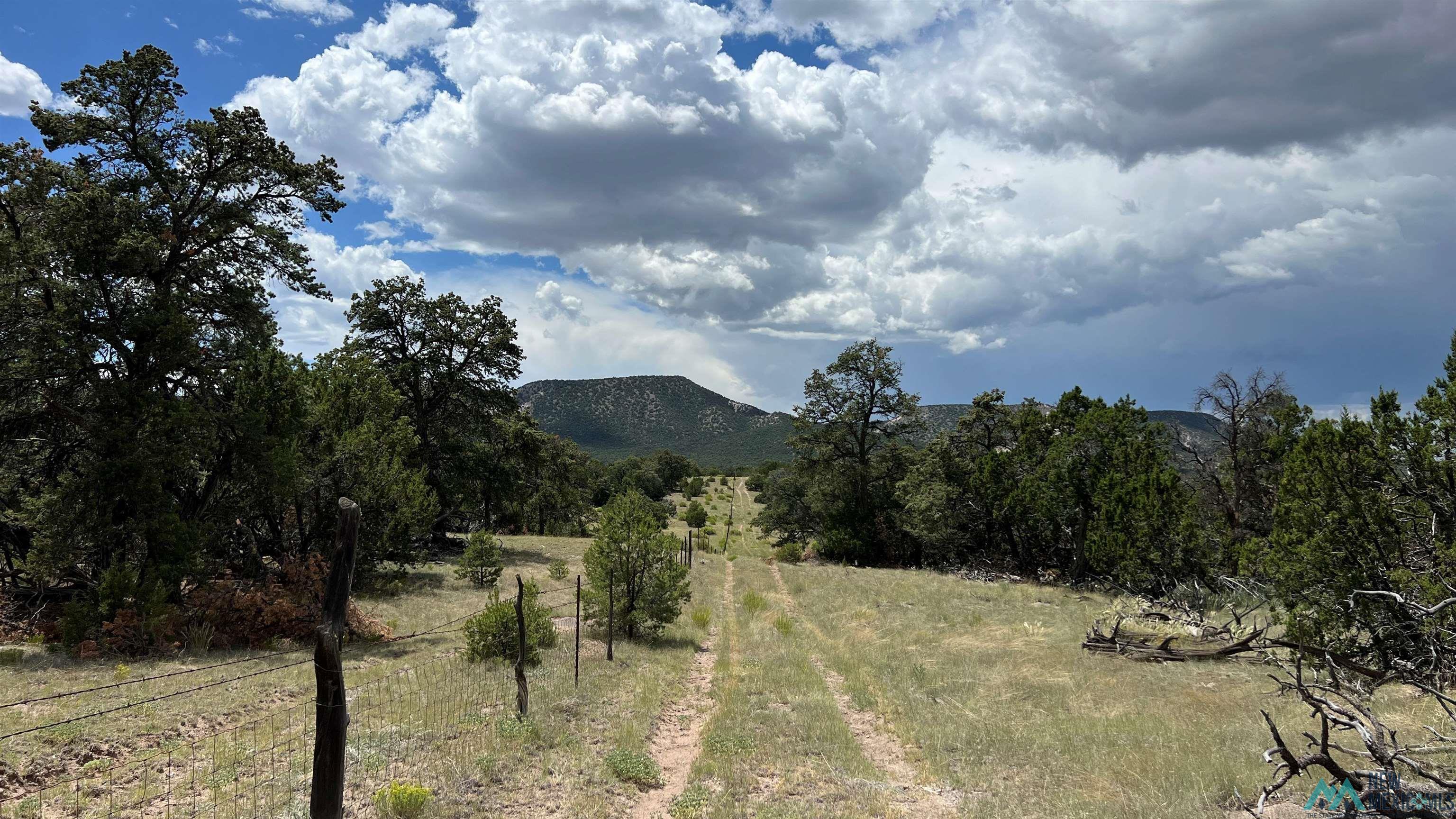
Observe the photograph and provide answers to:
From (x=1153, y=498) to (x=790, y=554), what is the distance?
Result: 23.8 meters

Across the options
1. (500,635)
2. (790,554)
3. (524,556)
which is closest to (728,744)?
(500,635)

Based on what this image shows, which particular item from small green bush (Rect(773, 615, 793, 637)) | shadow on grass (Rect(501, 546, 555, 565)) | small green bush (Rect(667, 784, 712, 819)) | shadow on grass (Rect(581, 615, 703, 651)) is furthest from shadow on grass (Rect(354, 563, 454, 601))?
small green bush (Rect(667, 784, 712, 819))

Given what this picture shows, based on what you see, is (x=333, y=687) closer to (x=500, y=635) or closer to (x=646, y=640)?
(x=500, y=635)

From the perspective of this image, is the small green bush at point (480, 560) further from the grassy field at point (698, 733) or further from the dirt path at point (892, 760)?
the dirt path at point (892, 760)

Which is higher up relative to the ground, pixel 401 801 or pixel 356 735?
pixel 401 801

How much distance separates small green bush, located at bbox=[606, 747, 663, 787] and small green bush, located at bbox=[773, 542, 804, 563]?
34243mm

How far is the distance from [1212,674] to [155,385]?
23456 millimetres

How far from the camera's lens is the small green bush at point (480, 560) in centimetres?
2370

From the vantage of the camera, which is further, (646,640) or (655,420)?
(655,420)

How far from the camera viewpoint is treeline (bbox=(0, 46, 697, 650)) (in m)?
13.4

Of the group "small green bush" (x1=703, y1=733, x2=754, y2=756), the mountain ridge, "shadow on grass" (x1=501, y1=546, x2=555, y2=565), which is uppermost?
the mountain ridge

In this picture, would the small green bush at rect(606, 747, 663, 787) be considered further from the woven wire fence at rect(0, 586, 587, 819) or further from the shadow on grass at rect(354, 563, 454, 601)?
the shadow on grass at rect(354, 563, 454, 601)

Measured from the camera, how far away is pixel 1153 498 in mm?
23391

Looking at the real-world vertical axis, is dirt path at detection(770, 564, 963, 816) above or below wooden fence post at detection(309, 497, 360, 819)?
below
